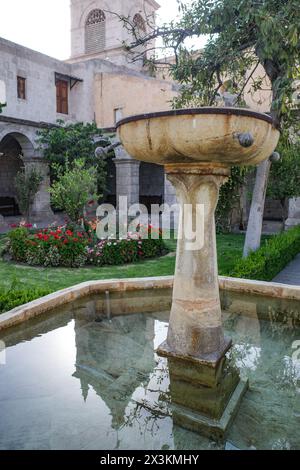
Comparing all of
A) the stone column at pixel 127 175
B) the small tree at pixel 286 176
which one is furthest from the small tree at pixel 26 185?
the small tree at pixel 286 176

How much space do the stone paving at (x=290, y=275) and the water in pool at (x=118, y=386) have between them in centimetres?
275

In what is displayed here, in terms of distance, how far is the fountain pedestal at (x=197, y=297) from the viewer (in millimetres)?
2781

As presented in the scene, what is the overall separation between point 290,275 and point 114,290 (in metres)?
3.92

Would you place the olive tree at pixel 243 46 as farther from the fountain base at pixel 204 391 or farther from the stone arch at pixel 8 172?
the stone arch at pixel 8 172

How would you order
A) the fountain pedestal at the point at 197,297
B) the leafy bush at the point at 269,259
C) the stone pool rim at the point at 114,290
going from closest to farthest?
the fountain pedestal at the point at 197,297, the stone pool rim at the point at 114,290, the leafy bush at the point at 269,259

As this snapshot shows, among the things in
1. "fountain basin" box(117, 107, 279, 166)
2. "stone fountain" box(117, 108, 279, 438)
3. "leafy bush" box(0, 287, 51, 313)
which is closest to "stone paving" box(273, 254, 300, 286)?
"stone fountain" box(117, 108, 279, 438)

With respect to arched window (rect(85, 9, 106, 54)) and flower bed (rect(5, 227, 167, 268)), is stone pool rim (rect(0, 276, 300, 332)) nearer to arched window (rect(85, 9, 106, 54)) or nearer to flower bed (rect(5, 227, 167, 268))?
flower bed (rect(5, 227, 167, 268))

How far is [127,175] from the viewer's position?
15.8 m

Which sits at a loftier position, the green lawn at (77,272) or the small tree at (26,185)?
the small tree at (26,185)

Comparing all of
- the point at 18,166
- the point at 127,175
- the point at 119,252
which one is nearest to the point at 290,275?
the point at 119,252

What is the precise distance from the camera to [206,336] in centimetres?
296

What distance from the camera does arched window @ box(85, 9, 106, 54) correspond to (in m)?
25.5

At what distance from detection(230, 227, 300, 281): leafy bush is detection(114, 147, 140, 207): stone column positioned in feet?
26.5

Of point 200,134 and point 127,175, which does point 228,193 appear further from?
point 200,134
